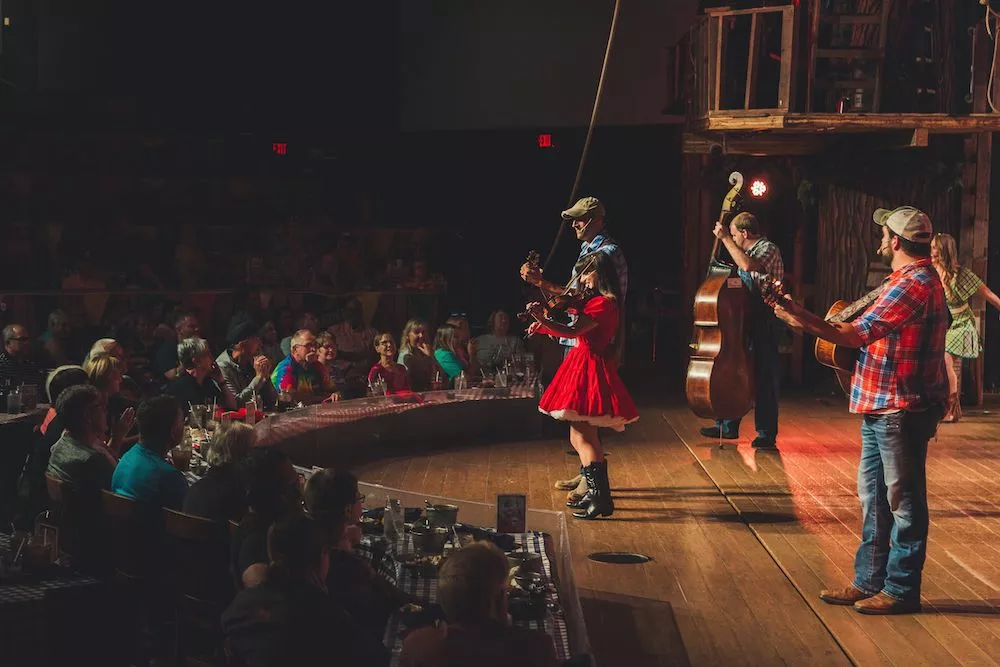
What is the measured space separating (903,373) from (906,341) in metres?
0.13

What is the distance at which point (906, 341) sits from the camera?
16.2 ft

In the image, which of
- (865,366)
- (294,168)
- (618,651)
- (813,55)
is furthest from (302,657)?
(294,168)

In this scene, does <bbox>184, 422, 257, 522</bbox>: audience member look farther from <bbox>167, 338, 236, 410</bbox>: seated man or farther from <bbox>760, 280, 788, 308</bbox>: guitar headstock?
<bbox>167, 338, 236, 410</bbox>: seated man

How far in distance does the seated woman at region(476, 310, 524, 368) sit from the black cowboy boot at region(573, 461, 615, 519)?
349 centimetres

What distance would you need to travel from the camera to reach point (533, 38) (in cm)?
1527

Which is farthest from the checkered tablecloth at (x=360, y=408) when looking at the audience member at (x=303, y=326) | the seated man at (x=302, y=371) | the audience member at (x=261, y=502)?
the audience member at (x=261, y=502)

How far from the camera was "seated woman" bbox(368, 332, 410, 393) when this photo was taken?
9.10 metres

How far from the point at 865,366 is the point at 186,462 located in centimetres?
309

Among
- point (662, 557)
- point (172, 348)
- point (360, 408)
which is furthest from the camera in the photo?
point (172, 348)

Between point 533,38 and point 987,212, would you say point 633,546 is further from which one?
point 533,38

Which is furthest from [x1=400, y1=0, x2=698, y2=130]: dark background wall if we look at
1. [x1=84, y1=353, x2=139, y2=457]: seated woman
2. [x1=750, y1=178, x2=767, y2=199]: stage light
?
[x1=84, y1=353, x2=139, y2=457]: seated woman

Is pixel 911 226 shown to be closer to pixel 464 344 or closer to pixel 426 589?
pixel 426 589

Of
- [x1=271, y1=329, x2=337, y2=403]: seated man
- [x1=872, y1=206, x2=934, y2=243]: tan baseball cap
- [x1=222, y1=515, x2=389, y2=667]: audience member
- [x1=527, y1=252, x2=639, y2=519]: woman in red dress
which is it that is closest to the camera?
[x1=222, y1=515, x2=389, y2=667]: audience member

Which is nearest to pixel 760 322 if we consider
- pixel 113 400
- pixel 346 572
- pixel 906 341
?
pixel 906 341
